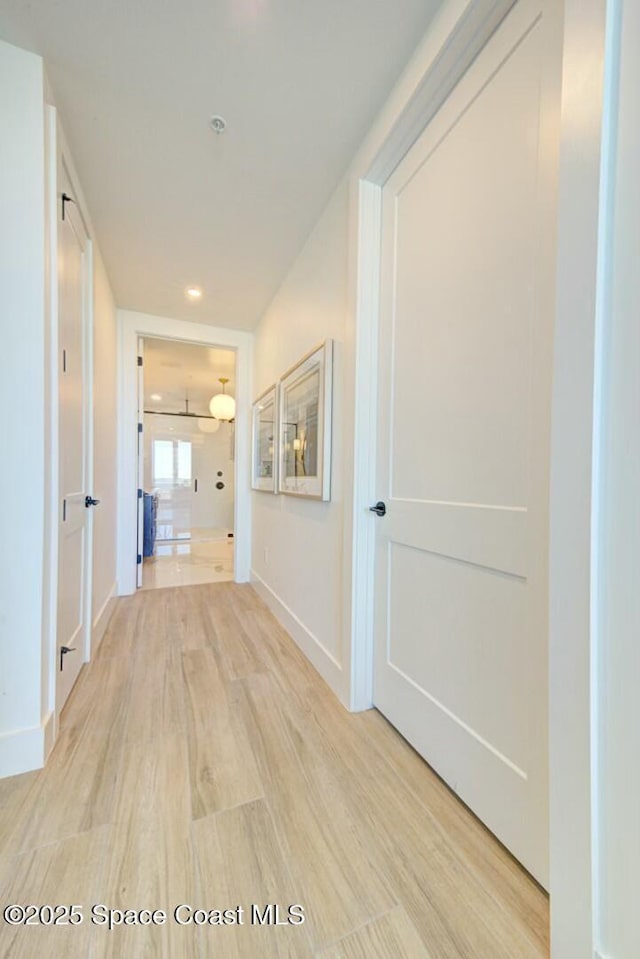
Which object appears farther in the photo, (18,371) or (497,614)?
(18,371)

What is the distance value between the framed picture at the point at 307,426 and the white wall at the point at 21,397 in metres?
1.16

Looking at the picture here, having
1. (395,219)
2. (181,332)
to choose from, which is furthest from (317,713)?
(181,332)

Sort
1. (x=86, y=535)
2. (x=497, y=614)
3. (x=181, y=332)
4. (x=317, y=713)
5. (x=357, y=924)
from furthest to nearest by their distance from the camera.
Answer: (x=181, y=332)
(x=86, y=535)
(x=317, y=713)
(x=497, y=614)
(x=357, y=924)

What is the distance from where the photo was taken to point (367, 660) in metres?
1.60

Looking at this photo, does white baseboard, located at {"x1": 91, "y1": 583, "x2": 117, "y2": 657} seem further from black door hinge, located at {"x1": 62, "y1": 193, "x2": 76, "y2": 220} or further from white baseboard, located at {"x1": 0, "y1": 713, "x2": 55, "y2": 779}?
black door hinge, located at {"x1": 62, "y1": 193, "x2": 76, "y2": 220}

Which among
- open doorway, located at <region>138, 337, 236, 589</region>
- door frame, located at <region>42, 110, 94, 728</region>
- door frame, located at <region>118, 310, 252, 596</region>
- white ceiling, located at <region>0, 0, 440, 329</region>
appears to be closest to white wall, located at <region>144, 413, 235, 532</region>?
open doorway, located at <region>138, 337, 236, 589</region>

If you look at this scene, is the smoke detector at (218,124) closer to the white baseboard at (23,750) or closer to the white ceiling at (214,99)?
the white ceiling at (214,99)

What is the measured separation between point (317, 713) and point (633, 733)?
1254mm

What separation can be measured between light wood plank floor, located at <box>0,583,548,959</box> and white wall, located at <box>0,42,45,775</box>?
27 centimetres

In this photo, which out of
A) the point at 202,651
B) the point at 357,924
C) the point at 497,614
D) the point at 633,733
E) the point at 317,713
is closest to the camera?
the point at 633,733

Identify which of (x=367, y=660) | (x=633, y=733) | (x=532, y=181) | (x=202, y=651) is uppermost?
(x=532, y=181)

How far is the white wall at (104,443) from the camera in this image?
223cm

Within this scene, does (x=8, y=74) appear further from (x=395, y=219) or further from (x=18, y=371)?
(x=395, y=219)

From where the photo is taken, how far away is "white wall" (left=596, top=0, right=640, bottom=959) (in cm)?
60
